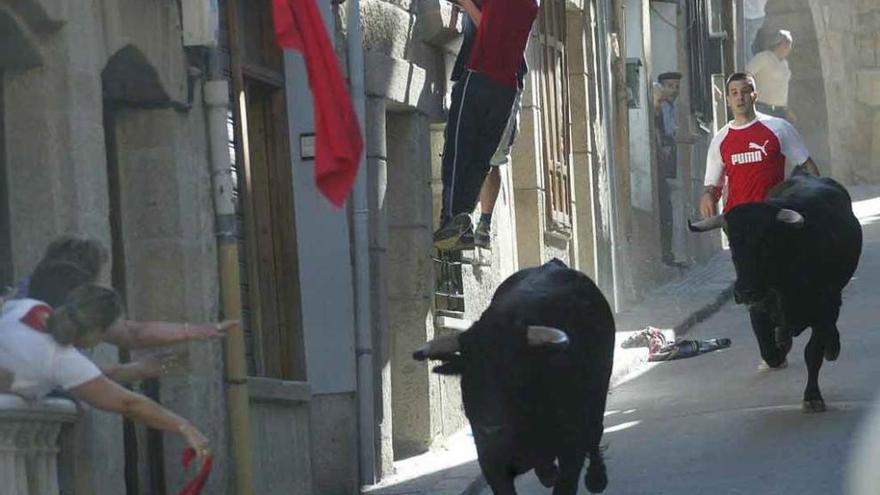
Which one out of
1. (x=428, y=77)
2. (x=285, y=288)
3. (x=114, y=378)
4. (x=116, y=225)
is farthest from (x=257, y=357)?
(x=114, y=378)

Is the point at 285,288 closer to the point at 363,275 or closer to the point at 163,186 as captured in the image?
the point at 363,275

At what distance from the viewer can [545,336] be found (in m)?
10.6

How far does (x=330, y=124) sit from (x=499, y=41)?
4201 mm

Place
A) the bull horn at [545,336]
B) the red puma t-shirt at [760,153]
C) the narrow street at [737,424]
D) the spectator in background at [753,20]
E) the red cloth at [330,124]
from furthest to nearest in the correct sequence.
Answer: the spectator in background at [753,20]
the red puma t-shirt at [760,153]
the narrow street at [737,424]
the red cloth at [330,124]
the bull horn at [545,336]

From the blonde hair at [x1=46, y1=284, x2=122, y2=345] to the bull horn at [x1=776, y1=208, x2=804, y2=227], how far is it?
652 centimetres

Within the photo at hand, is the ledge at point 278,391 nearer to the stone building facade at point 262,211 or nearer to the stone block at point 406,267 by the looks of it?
the stone building facade at point 262,211

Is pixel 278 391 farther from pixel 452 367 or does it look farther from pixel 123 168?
pixel 123 168

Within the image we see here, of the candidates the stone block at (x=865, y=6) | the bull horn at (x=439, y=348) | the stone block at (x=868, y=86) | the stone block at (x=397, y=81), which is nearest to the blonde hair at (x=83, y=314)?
the bull horn at (x=439, y=348)

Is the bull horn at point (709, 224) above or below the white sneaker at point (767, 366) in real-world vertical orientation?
above

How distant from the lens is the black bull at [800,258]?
1346 centimetres

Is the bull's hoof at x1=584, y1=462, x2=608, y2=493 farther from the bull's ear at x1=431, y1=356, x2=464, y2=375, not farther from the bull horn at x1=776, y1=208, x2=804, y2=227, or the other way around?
the bull horn at x1=776, y1=208, x2=804, y2=227

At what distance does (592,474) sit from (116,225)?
258cm

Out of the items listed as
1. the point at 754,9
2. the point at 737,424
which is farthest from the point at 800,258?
the point at 754,9

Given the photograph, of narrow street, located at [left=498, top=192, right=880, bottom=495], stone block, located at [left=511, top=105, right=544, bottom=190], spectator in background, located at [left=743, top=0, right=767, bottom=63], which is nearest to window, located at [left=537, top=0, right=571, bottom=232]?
stone block, located at [left=511, top=105, right=544, bottom=190]
